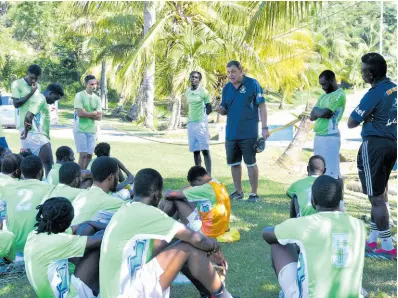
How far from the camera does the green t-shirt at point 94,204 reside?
458 cm

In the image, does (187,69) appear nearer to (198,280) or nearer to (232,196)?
(232,196)

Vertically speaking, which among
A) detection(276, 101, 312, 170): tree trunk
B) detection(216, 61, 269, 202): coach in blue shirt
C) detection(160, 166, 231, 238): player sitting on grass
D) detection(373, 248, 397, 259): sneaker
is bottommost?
detection(276, 101, 312, 170): tree trunk

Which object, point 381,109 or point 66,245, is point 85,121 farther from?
point 66,245

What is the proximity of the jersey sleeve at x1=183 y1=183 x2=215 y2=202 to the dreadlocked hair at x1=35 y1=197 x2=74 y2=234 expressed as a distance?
1.76m

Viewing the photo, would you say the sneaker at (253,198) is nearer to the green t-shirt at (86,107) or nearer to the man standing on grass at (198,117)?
the man standing on grass at (198,117)

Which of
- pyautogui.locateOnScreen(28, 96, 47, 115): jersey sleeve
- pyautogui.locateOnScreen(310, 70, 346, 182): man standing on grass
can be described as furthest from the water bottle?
pyautogui.locateOnScreen(310, 70, 346, 182): man standing on grass

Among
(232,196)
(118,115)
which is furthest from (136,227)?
(118,115)

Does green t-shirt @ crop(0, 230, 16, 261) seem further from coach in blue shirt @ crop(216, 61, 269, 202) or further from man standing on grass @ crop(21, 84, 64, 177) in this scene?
coach in blue shirt @ crop(216, 61, 269, 202)

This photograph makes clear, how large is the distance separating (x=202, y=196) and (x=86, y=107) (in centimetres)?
452

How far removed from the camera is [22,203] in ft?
17.5

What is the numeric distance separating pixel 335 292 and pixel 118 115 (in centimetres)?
3191

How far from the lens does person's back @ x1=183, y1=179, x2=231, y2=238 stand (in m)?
5.74

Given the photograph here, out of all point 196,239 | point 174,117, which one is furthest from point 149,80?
point 196,239

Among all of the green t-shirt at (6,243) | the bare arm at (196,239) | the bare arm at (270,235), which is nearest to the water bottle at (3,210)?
the green t-shirt at (6,243)
